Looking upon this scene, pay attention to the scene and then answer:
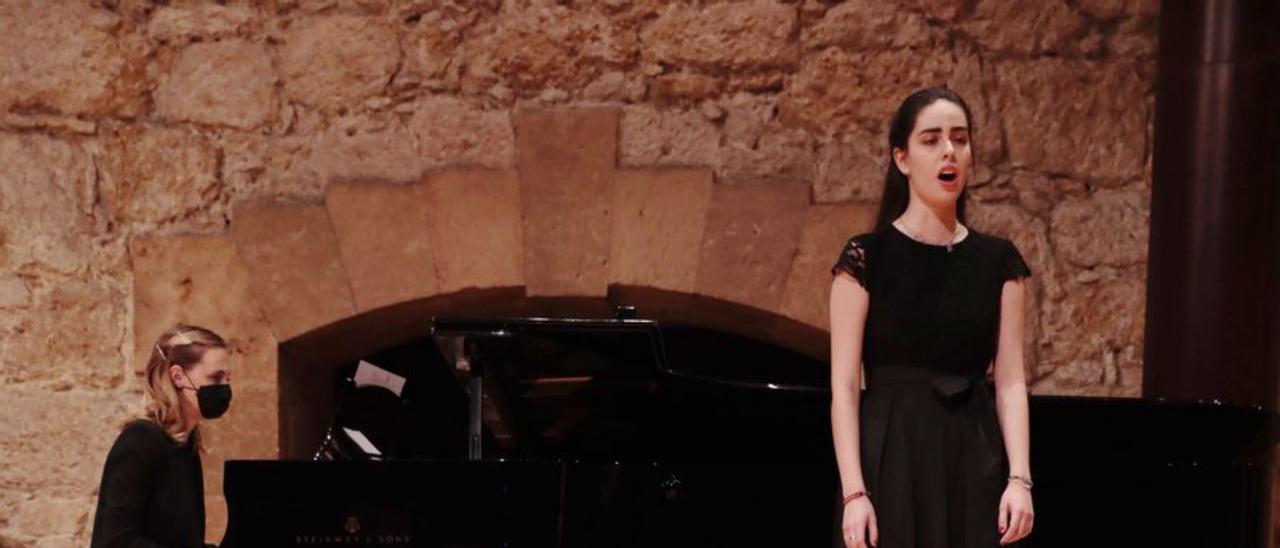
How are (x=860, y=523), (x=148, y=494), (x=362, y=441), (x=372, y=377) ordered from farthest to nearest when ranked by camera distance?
1. (x=372, y=377)
2. (x=362, y=441)
3. (x=148, y=494)
4. (x=860, y=523)

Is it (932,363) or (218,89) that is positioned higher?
(218,89)

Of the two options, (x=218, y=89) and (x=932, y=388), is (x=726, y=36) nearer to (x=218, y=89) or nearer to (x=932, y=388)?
(x=218, y=89)

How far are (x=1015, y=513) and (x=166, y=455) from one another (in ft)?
5.75

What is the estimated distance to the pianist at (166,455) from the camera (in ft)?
10.5

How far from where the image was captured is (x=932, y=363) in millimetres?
2646

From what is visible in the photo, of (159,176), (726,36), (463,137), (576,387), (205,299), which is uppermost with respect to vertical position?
(726,36)

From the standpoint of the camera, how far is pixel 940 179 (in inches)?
104

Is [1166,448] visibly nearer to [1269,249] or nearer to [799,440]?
[799,440]

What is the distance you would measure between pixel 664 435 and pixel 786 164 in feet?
4.16

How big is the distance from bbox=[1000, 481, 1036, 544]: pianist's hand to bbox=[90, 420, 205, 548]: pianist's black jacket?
1713mm

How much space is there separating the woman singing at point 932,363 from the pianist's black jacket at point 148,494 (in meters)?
1.46

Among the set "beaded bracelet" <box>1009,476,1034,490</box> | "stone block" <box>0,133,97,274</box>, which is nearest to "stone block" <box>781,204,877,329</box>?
"beaded bracelet" <box>1009,476,1034,490</box>

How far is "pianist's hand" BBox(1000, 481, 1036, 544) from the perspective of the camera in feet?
8.39

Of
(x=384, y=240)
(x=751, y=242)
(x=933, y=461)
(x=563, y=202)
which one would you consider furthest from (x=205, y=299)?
(x=933, y=461)
